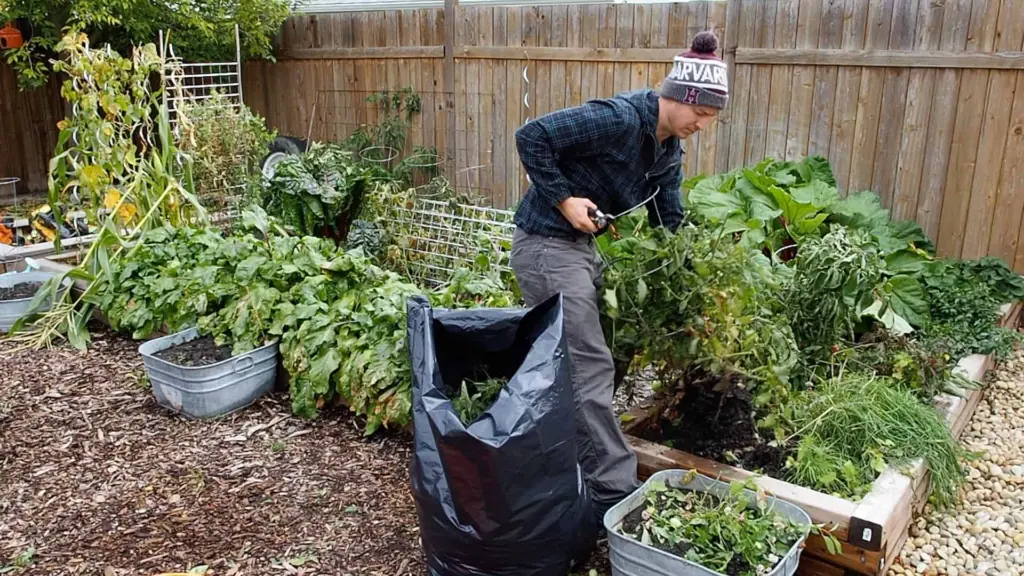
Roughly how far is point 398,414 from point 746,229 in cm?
212

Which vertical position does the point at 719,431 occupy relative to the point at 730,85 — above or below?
below

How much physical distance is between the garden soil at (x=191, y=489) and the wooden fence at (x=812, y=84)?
129 inches

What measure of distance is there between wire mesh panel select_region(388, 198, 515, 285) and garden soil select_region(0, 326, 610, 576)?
1637 mm

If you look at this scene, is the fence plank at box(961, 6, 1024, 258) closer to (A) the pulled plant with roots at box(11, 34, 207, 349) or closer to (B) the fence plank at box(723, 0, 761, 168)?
(B) the fence plank at box(723, 0, 761, 168)

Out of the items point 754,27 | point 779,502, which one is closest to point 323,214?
point 754,27

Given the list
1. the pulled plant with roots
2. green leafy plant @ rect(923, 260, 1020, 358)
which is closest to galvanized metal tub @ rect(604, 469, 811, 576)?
green leafy plant @ rect(923, 260, 1020, 358)

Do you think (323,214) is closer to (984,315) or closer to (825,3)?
(825,3)

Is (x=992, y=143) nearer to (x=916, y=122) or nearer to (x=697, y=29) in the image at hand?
(x=916, y=122)

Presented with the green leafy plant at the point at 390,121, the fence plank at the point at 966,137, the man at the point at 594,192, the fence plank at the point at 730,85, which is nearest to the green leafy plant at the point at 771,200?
the fence plank at the point at 730,85

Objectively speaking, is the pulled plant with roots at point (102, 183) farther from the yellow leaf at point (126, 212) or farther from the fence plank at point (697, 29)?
the fence plank at point (697, 29)

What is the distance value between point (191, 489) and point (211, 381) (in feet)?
1.91

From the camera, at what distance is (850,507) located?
2.42 meters

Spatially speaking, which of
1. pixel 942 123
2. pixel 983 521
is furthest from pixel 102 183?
pixel 942 123

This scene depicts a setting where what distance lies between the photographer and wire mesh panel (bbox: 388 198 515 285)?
199 inches
